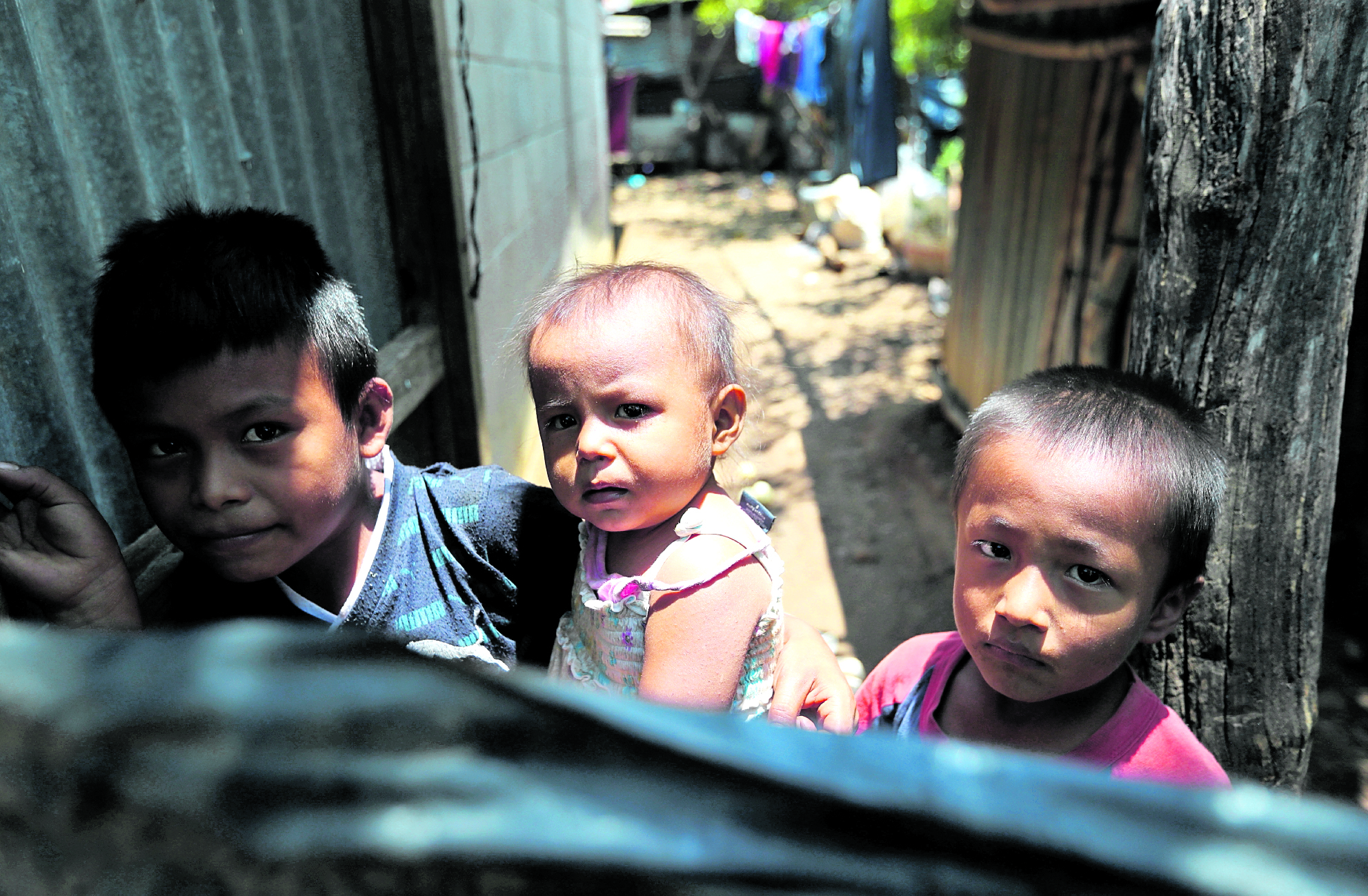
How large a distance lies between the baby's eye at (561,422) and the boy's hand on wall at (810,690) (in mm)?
595

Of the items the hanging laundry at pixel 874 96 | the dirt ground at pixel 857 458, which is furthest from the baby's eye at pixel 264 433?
the hanging laundry at pixel 874 96

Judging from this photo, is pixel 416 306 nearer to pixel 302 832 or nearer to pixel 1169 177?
pixel 1169 177

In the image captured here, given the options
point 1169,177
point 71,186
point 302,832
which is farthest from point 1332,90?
point 71,186

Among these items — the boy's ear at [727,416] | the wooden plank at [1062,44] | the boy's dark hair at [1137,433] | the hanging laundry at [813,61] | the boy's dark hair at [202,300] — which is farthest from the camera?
the hanging laundry at [813,61]

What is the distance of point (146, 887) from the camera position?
1.39 ft

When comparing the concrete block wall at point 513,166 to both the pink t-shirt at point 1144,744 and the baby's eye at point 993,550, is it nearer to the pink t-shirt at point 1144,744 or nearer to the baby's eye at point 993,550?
the baby's eye at point 993,550

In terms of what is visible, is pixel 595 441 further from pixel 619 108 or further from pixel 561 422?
pixel 619 108

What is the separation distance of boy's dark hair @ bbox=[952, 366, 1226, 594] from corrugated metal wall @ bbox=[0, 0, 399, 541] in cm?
146

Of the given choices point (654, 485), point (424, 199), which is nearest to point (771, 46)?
point (424, 199)

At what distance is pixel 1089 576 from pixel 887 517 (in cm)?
390

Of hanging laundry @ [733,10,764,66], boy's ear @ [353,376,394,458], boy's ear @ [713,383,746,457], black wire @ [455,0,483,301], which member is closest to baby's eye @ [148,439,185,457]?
boy's ear @ [353,376,394,458]

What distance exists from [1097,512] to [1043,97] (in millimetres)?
4101

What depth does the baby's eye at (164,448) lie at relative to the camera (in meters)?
1.23

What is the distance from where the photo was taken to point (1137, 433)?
51.9 inches
